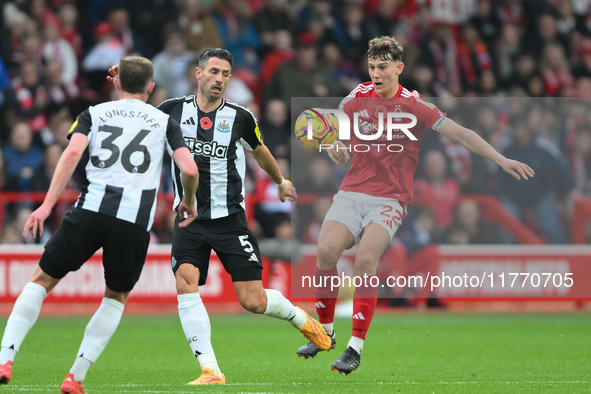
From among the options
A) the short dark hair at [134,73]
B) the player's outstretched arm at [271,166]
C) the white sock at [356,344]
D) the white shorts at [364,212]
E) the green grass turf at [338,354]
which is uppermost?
the short dark hair at [134,73]

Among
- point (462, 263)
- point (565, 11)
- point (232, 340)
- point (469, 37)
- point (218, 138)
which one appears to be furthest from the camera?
point (565, 11)

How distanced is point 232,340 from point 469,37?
9277 millimetres

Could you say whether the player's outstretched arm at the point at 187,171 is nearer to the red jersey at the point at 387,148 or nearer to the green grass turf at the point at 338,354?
the green grass turf at the point at 338,354

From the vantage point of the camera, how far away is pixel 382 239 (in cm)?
776

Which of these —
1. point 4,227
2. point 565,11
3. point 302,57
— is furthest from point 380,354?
point 565,11

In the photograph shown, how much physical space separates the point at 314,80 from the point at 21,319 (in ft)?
33.3

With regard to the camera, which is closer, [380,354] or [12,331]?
[12,331]

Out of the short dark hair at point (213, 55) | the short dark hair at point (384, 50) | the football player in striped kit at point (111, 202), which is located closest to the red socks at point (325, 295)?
the short dark hair at point (384, 50)

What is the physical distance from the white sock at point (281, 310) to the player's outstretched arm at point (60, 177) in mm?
2147

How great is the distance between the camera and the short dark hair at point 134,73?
6.14 metres

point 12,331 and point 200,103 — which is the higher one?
point 200,103

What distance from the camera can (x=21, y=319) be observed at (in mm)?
6098

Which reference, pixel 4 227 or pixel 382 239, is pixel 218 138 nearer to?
pixel 382 239

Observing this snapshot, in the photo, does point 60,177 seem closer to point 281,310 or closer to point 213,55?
point 213,55
